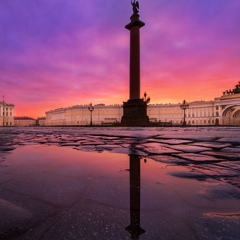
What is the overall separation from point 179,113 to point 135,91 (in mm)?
83295

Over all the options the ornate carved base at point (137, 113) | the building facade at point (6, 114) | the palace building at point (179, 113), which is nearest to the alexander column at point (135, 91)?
the ornate carved base at point (137, 113)

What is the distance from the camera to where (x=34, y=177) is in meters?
1.64

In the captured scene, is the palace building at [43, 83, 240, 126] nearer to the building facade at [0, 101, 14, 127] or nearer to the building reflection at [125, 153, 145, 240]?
the building facade at [0, 101, 14, 127]

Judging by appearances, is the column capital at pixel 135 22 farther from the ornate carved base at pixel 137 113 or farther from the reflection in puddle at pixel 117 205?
the reflection in puddle at pixel 117 205

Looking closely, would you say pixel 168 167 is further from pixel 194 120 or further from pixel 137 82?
pixel 194 120

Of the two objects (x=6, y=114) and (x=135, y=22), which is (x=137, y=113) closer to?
(x=135, y=22)

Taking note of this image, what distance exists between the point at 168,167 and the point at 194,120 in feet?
335

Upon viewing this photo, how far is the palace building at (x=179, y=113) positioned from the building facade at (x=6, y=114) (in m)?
26.8

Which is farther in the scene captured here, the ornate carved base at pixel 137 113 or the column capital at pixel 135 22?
the column capital at pixel 135 22

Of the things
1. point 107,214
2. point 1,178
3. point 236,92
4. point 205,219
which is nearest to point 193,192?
point 205,219

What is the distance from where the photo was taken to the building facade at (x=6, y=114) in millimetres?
101938

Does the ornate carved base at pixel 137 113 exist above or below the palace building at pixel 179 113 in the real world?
below

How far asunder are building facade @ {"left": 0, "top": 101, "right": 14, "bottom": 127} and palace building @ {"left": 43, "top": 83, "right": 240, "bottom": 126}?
26.8 meters

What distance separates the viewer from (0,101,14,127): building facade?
334 feet
